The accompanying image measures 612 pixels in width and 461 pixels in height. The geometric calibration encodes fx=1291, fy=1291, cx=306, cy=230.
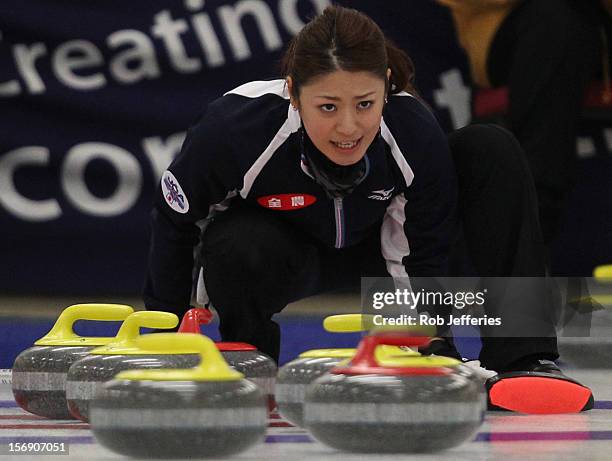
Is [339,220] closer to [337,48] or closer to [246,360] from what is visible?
[337,48]

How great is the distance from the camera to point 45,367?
1870mm

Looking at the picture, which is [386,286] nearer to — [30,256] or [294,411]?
[294,411]

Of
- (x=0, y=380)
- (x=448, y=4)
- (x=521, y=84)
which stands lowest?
(x=0, y=380)

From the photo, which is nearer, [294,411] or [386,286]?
[294,411]

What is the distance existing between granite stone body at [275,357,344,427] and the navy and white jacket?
1.81 ft

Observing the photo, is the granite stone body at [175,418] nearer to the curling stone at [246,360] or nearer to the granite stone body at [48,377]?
the curling stone at [246,360]

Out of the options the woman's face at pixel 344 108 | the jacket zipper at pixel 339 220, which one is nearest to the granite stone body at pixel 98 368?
the woman's face at pixel 344 108

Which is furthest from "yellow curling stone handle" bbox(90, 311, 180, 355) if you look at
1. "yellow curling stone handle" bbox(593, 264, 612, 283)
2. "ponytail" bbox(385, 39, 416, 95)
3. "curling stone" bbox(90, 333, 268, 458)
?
"yellow curling stone handle" bbox(593, 264, 612, 283)

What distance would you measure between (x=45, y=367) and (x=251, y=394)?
1.95 feet

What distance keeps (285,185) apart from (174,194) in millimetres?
193

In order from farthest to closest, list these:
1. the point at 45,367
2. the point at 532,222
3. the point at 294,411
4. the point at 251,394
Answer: the point at 532,222 → the point at 45,367 → the point at 294,411 → the point at 251,394

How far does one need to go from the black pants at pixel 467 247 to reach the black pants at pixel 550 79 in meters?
1.56

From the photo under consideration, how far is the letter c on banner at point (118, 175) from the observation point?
396 cm

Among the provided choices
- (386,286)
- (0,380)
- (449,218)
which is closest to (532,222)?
(449,218)
